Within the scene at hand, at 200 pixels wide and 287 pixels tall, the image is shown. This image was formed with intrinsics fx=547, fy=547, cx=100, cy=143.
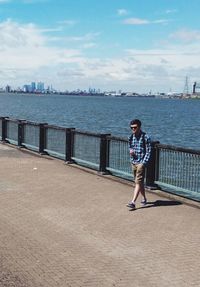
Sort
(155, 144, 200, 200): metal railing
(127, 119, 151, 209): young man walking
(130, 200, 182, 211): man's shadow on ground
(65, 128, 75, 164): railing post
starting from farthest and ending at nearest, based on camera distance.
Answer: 1. (65, 128, 75, 164): railing post
2. (155, 144, 200, 200): metal railing
3. (130, 200, 182, 211): man's shadow on ground
4. (127, 119, 151, 209): young man walking

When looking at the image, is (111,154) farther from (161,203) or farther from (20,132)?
(20,132)

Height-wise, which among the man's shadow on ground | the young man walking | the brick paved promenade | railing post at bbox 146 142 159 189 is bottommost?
the man's shadow on ground

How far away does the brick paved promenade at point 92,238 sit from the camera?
235 inches

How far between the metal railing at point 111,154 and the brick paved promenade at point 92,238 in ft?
2.56

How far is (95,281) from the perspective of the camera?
19.1 ft

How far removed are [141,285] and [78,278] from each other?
685 mm

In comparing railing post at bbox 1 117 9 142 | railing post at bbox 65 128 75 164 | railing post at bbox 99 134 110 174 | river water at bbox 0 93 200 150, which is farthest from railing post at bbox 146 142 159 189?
river water at bbox 0 93 200 150

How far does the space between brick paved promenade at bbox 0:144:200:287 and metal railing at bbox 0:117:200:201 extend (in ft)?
2.56

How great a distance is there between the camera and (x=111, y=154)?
44.1 feet

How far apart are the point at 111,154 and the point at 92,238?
20.1 ft

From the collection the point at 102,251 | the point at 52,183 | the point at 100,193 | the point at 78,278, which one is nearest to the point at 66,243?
the point at 102,251

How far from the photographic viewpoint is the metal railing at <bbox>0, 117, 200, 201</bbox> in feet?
36.2

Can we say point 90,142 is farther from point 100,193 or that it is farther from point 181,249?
point 181,249

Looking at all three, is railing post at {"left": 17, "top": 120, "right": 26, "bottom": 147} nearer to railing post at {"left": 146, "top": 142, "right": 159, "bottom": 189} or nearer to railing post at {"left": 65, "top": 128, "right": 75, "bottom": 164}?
railing post at {"left": 65, "top": 128, "right": 75, "bottom": 164}
